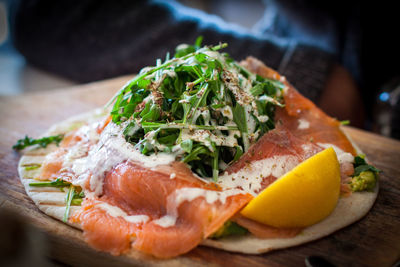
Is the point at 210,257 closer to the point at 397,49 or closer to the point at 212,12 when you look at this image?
the point at 397,49

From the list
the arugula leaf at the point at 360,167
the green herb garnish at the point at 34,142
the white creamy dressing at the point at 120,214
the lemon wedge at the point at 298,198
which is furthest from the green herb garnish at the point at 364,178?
the green herb garnish at the point at 34,142

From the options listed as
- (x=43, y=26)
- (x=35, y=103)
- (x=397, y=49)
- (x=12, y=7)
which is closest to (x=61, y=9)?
(x=43, y=26)

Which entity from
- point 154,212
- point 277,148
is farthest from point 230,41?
point 154,212

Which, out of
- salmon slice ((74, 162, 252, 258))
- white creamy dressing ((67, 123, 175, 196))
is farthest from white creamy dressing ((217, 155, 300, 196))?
white creamy dressing ((67, 123, 175, 196))

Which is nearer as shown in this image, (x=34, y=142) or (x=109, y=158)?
(x=109, y=158)

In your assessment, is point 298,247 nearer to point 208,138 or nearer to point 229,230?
point 229,230

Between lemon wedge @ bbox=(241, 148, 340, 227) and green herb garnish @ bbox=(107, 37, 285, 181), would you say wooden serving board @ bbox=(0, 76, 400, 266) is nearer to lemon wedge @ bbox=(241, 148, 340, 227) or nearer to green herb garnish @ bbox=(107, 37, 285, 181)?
lemon wedge @ bbox=(241, 148, 340, 227)
